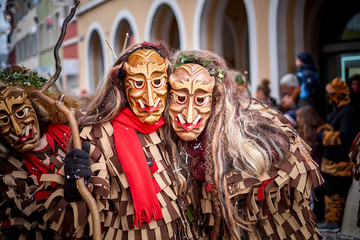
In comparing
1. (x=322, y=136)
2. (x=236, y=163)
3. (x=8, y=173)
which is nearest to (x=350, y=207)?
(x=322, y=136)

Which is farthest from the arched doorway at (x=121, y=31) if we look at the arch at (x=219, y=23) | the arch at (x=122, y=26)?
the arch at (x=219, y=23)

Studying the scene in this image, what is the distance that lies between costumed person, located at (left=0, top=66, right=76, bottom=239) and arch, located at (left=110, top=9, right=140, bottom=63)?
27.2 ft

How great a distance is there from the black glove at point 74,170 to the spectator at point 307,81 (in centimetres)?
376

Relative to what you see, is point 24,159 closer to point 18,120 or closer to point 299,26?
point 18,120

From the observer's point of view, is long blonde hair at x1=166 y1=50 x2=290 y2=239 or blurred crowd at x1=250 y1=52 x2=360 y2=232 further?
blurred crowd at x1=250 y1=52 x2=360 y2=232

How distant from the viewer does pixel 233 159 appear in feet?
8.86

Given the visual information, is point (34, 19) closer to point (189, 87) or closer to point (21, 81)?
point (21, 81)

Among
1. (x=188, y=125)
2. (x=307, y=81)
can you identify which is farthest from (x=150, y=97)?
(x=307, y=81)

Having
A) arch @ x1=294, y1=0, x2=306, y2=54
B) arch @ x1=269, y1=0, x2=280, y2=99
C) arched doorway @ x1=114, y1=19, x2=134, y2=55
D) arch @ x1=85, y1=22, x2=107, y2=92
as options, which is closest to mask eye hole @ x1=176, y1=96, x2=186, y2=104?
arch @ x1=269, y1=0, x2=280, y2=99

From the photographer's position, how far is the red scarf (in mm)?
2510

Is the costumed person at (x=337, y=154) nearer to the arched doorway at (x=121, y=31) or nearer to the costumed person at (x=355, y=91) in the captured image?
the costumed person at (x=355, y=91)

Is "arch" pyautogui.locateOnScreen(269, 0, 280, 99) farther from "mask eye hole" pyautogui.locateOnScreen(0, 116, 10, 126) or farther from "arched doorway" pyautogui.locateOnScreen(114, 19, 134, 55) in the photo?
"arched doorway" pyautogui.locateOnScreen(114, 19, 134, 55)

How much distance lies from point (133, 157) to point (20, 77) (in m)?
1.26

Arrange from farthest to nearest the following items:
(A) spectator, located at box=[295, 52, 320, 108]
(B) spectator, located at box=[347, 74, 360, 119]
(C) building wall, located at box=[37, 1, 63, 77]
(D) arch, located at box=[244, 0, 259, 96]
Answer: (D) arch, located at box=[244, 0, 259, 96] → (C) building wall, located at box=[37, 1, 63, 77] → (A) spectator, located at box=[295, 52, 320, 108] → (B) spectator, located at box=[347, 74, 360, 119]
